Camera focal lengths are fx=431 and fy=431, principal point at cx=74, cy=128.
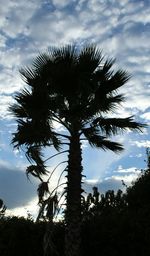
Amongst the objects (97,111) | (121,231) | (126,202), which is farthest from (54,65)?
(126,202)

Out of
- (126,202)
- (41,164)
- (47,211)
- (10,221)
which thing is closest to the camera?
(47,211)

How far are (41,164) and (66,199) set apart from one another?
2.13 metres

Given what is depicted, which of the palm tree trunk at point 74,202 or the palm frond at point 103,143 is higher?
the palm frond at point 103,143

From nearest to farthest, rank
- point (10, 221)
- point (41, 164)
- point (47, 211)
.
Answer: point (47, 211)
point (41, 164)
point (10, 221)

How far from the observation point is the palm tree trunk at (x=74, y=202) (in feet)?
40.9

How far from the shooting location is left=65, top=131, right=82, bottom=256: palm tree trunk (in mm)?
12477

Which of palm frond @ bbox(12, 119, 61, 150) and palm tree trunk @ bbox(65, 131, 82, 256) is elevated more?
palm frond @ bbox(12, 119, 61, 150)

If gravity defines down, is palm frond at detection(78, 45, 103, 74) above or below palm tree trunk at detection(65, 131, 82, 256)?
above

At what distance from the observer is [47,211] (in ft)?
40.7

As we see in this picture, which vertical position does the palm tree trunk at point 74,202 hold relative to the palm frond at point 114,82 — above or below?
below

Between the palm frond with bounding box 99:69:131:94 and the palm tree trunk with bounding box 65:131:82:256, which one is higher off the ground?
the palm frond with bounding box 99:69:131:94

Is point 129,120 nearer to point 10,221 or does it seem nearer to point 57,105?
point 57,105

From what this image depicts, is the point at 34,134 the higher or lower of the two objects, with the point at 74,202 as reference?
higher

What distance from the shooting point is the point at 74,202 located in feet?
41.7
